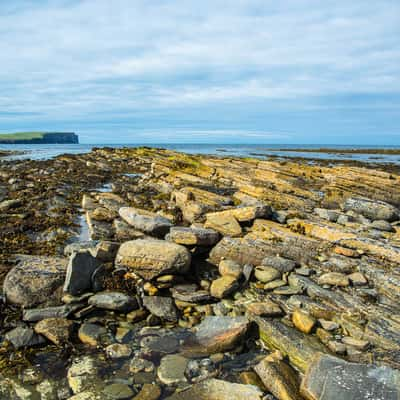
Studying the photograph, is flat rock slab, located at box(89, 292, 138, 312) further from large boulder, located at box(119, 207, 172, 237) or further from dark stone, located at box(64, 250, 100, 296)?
large boulder, located at box(119, 207, 172, 237)

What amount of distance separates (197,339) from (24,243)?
8.86m

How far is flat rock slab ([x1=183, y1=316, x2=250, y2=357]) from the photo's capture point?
6.45m

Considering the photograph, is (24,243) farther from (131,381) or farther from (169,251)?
(131,381)

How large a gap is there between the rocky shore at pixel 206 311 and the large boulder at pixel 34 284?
0.03m

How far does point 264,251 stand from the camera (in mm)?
10125

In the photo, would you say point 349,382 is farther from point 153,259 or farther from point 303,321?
point 153,259

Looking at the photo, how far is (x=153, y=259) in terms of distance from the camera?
8969mm

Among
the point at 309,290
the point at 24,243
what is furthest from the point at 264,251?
the point at 24,243

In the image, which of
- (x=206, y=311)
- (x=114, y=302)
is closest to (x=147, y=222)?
(x=114, y=302)

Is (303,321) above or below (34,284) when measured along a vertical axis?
below

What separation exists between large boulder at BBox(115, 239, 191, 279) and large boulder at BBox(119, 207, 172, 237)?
2788 millimetres

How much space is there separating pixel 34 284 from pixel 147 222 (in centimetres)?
512

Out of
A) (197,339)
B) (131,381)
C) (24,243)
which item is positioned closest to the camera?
(131,381)

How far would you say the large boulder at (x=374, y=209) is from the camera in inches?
612
